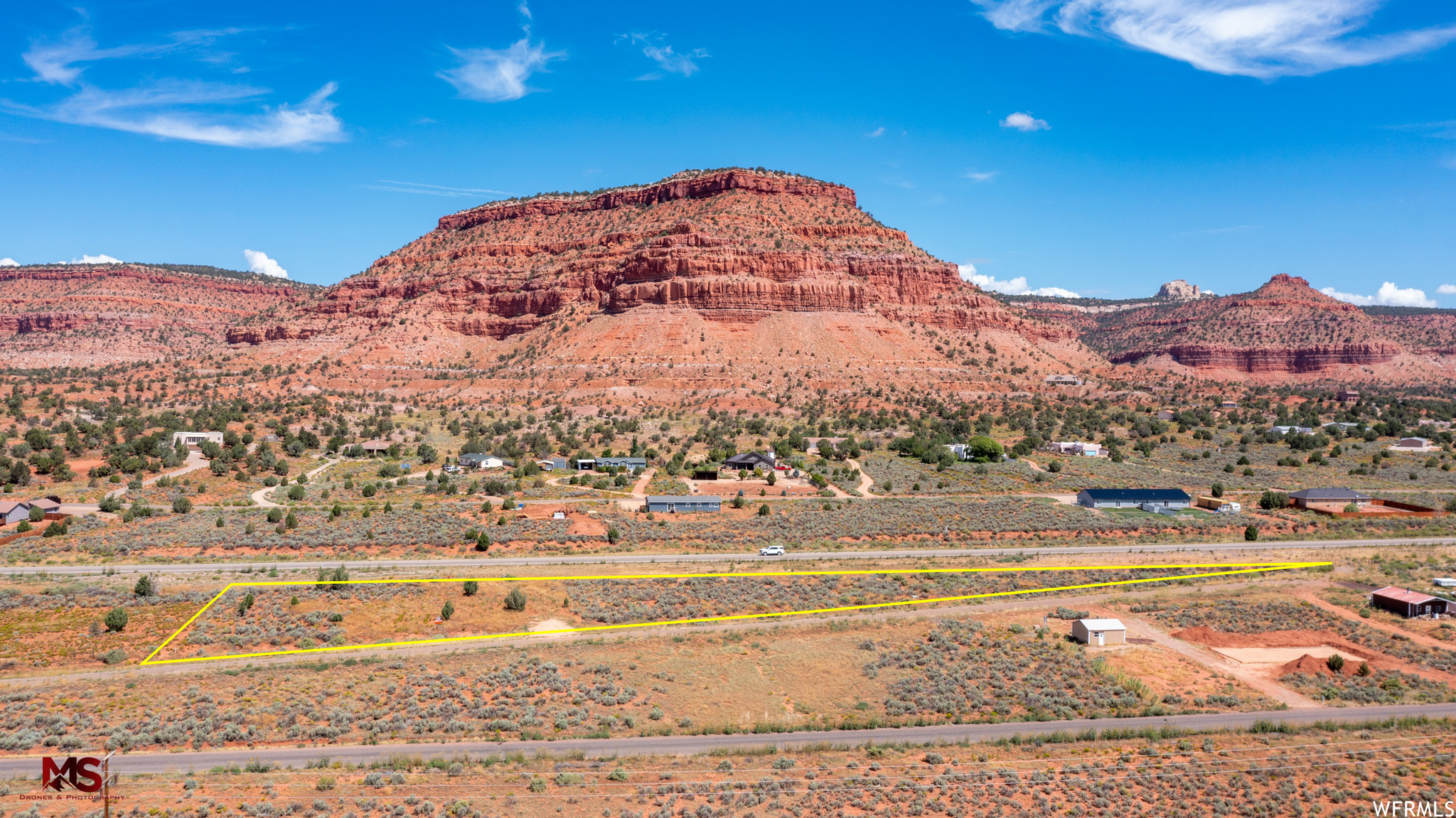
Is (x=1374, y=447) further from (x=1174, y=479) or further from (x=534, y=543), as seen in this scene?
(x=534, y=543)

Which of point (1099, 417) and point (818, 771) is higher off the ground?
point (1099, 417)

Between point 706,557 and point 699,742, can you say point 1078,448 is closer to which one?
point 706,557

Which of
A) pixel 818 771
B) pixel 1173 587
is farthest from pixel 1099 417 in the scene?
pixel 818 771

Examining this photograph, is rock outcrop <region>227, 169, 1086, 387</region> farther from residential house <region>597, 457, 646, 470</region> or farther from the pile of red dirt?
the pile of red dirt

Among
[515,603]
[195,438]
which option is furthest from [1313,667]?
[195,438]

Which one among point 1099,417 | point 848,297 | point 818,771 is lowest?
point 818,771
